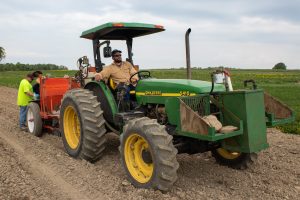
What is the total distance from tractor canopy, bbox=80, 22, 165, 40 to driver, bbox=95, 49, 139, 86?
40 centimetres

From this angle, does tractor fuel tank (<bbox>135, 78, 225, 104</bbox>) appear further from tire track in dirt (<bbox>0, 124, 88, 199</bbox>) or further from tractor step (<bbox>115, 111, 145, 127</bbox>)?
tire track in dirt (<bbox>0, 124, 88, 199</bbox>)

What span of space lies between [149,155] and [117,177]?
708mm

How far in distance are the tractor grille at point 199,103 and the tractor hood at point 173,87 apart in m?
0.12

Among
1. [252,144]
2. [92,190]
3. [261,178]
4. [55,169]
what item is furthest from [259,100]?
[55,169]

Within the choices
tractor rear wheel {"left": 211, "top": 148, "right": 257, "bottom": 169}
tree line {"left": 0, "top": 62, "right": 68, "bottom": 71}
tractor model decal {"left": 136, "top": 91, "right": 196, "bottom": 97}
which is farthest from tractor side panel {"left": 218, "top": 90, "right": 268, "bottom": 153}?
tree line {"left": 0, "top": 62, "right": 68, "bottom": 71}

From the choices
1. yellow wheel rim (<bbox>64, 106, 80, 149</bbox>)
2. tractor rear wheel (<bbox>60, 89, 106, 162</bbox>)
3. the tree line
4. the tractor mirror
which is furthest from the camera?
the tree line

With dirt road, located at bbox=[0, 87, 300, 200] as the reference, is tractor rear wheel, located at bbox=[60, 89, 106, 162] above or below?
above

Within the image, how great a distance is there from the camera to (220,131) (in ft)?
14.6

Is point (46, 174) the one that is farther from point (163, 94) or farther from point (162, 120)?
point (163, 94)

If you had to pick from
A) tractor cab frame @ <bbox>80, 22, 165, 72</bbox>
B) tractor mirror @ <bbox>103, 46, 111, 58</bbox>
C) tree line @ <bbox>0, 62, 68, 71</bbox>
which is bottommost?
tractor mirror @ <bbox>103, 46, 111, 58</bbox>

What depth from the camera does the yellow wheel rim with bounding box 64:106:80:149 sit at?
6.48 m

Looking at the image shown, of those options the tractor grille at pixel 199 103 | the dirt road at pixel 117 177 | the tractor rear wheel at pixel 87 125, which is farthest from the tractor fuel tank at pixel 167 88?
the dirt road at pixel 117 177

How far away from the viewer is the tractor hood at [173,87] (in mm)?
4988

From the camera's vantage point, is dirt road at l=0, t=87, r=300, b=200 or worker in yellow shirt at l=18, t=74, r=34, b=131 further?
worker in yellow shirt at l=18, t=74, r=34, b=131
